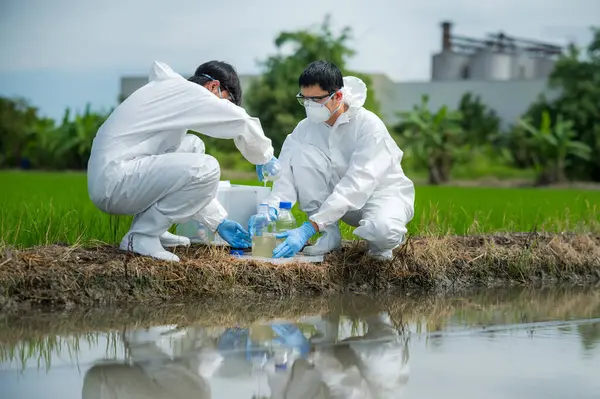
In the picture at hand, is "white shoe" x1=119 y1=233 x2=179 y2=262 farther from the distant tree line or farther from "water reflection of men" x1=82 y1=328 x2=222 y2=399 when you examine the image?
the distant tree line

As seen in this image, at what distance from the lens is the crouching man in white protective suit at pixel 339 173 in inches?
193

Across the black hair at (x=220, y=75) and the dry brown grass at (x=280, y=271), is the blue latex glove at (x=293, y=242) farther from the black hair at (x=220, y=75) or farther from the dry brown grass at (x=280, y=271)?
the black hair at (x=220, y=75)

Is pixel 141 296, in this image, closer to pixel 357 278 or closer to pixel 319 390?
pixel 357 278

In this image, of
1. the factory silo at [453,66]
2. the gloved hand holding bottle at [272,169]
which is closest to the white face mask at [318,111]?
the gloved hand holding bottle at [272,169]

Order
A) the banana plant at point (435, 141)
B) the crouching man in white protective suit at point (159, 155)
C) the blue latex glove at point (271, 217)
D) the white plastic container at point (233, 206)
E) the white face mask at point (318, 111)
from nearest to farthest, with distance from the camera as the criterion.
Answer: the crouching man in white protective suit at point (159, 155)
the blue latex glove at point (271, 217)
the white face mask at point (318, 111)
the white plastic container at point (233, 206)
the banana plant at point (435, 141)

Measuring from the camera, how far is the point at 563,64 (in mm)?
25906

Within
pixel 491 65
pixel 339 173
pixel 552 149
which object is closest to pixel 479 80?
pixel 491 65

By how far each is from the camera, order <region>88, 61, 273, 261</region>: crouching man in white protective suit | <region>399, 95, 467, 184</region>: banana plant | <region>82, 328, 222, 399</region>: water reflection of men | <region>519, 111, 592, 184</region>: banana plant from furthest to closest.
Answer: <region>519, 111, 592, 184</region>: banana plant → <region>399, 95, 467, 184</region>: banana plant → <region>88, 61, 273, 261</region>: crouching man in white protective suit → <region>82, 328, 222, 399</region>: water reflection of men

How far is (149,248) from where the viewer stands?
4.62 meters

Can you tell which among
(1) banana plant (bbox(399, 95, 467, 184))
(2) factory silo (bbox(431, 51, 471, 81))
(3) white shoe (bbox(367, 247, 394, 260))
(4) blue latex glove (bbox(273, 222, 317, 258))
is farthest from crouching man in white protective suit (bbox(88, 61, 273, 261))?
(2) factory silo (bbox(431, 51, 471, 81))

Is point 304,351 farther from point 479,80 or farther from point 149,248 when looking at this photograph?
point 479,80

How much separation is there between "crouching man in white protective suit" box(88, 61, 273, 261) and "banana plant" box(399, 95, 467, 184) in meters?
17.6

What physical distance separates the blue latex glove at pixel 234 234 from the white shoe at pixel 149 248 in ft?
1.76

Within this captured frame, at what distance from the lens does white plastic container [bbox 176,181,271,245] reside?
528 cm
